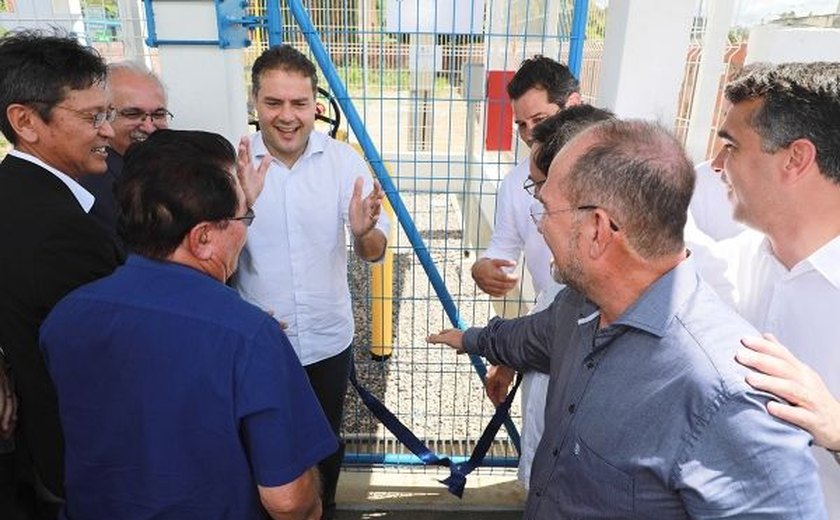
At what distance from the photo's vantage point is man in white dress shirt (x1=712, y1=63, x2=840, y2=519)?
1435 millimetres

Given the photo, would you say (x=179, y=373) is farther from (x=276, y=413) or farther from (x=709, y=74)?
(x=709, y=74)

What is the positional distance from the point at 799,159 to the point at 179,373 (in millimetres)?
1583

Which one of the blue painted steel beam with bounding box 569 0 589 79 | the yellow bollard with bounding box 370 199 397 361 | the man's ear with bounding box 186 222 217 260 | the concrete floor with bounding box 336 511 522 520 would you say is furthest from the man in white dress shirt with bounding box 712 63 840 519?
the yellow bollard with bounding box 370 199 397 361

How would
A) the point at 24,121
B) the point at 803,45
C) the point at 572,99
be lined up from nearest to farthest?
the point at 24,121
the point at 572,99
the point at 803,45

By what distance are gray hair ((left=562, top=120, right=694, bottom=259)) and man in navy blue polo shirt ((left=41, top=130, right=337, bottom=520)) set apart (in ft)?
2.53

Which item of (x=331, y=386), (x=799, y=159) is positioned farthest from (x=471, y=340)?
(x=799, y=159)

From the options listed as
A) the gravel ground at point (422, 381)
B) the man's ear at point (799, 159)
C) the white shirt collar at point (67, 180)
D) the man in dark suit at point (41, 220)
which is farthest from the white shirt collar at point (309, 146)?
the man's ear at point (799, 159)

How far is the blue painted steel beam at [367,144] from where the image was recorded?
239 cm

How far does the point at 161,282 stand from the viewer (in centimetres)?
121

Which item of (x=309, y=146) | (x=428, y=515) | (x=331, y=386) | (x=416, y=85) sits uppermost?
(x=416, y=85)

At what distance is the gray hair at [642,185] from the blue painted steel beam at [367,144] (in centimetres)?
151

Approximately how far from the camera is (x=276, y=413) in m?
1.23

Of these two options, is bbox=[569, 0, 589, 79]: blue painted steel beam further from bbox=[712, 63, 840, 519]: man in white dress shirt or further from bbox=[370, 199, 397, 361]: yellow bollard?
bbox=[370, 199, 397, 361]: yellow bollard

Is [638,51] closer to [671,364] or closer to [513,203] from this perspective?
[513,203]
